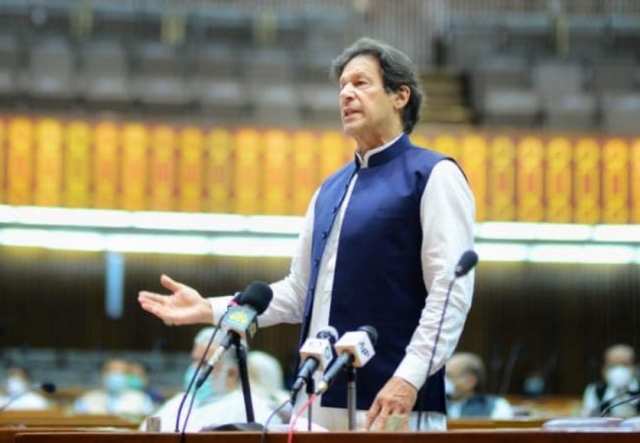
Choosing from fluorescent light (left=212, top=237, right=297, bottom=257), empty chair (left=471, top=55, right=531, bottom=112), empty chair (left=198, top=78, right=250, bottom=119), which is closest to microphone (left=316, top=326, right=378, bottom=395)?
fluorescent light (left=212, top=237, right=297, bottom=257)

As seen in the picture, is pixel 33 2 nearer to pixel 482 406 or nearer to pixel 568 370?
pixel 568 370

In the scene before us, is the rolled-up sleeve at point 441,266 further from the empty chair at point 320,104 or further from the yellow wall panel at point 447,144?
the empty chair at point 320,104

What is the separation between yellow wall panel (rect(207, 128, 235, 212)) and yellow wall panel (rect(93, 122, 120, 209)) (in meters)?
0.80

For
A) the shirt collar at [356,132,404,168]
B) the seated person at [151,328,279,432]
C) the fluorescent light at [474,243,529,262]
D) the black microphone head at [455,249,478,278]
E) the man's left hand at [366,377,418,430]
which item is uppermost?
the shirt collar at [356,132,404,168]

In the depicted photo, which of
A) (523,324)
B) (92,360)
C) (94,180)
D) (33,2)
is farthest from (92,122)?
(523,324)

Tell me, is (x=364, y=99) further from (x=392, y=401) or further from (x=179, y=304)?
(x=392, y=401)

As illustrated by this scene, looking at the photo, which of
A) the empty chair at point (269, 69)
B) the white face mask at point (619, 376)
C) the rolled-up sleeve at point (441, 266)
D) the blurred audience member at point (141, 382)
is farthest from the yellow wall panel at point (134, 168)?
the rolled-up sleeve at point (441, 266)

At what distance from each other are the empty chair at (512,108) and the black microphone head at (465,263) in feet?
31.8

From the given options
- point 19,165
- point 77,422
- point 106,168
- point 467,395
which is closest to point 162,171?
point 106,168

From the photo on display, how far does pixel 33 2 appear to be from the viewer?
14.7 meters

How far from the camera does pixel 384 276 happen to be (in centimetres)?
376

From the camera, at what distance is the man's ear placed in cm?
397

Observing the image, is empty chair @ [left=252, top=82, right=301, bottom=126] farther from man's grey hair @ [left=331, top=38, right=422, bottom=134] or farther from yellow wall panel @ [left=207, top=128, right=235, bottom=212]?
man's grey hair @ [left=331, top=38, right=422, bottom=134]

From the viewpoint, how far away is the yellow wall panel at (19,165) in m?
11.6
